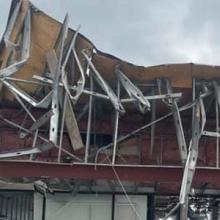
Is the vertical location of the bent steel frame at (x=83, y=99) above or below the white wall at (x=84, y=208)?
above

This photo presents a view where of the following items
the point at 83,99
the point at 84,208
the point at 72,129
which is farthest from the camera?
the point at 84,208

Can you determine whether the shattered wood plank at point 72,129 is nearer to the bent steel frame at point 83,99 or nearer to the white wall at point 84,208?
the bent steel frame at point 83,99

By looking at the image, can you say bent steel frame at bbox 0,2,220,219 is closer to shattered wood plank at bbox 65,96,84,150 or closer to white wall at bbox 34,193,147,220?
shattered wood plank at bbox 65,96,84,150

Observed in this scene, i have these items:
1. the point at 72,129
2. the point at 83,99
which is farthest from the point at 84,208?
the point at 83,99

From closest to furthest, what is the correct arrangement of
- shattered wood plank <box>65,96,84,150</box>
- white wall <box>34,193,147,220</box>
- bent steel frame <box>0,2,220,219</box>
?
bent steel frame <box>0,2,220,219</box>, shattered wood plank <box>65,96,84,150</box>, white wall <box>34,193,147,220</box>

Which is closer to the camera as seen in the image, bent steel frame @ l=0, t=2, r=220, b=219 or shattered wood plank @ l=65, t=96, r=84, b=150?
bent steel frame @ l=0, t=2, r=220, b=219

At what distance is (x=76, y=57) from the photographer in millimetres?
15336

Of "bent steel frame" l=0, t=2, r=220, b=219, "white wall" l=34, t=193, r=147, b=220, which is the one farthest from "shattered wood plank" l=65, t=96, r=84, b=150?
"white wall" l=34, t=193, r=147, b=220

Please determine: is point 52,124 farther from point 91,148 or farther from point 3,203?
point 3,203

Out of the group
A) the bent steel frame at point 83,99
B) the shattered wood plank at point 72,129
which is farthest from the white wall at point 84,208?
the shattered wood plank at point 72,129

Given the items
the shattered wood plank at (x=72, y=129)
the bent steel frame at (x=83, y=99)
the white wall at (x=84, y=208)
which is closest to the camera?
the bent steel frame at (x=83, y=99)

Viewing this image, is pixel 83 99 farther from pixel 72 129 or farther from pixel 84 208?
pixel 84 208

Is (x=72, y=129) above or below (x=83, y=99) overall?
below

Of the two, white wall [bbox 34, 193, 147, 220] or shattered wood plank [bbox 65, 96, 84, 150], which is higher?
shattered wood plank [bbox 65, 96, 84, 150]
